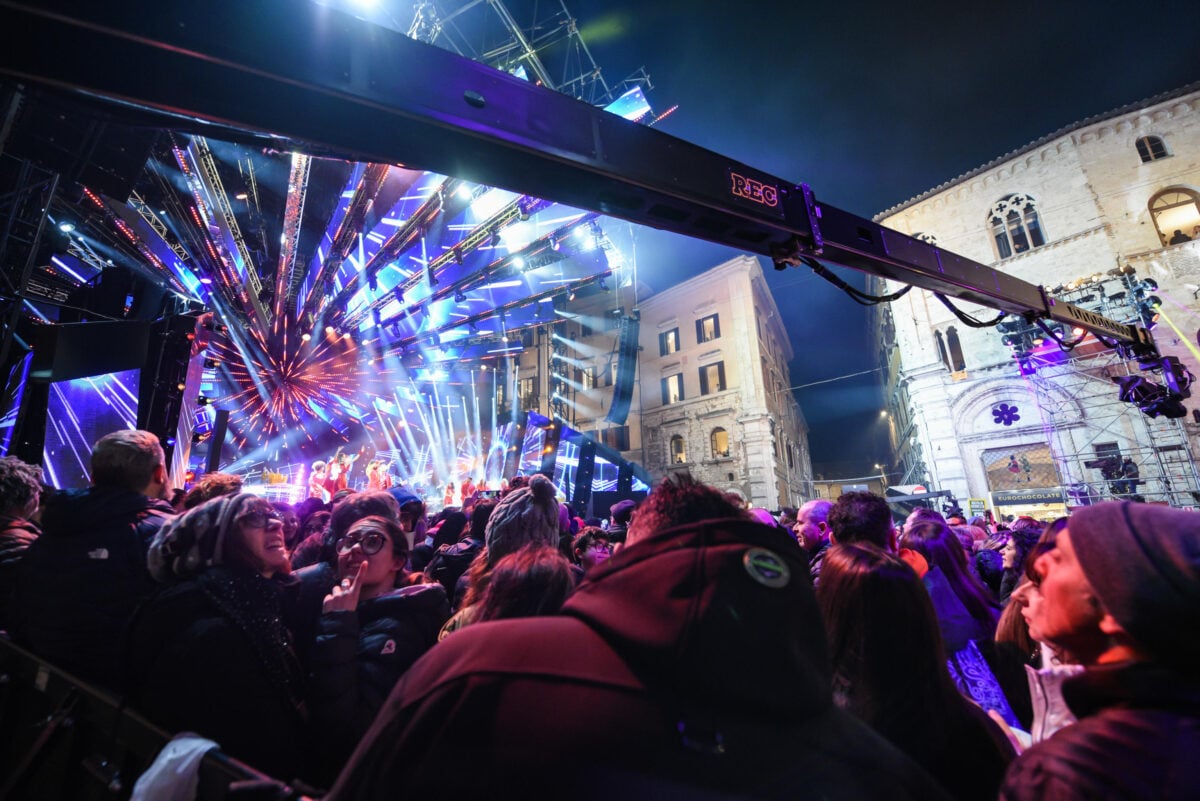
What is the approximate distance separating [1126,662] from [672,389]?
2922 cm

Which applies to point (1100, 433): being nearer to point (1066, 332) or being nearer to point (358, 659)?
point (1066, 332)

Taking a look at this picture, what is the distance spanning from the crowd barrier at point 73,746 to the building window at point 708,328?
1146 inches

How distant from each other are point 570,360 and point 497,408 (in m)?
9.03

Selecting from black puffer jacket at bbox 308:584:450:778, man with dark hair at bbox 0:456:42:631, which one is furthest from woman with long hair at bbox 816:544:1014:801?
man with dark hair at bbox 0:456:42:631

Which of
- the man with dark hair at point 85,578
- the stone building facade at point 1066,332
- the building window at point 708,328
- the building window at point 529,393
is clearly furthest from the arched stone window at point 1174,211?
the man with dark hair at point 85,578

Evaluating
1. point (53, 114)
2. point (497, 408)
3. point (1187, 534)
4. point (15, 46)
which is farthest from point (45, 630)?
point (497, 408)

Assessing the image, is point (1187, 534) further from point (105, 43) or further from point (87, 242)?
point (87, 242)

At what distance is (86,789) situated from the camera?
231 cm

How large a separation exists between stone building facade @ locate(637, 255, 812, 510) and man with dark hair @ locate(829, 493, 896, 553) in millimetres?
21761

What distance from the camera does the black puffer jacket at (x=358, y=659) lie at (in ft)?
6.59

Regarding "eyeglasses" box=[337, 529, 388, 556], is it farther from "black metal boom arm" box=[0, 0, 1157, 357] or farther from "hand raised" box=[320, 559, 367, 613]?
"black metal boom arm" box=[0, 0, 1157, 357]

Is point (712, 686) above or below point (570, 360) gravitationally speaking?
below

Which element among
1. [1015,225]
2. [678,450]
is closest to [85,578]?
[678,450]

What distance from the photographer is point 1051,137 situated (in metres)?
22.7
